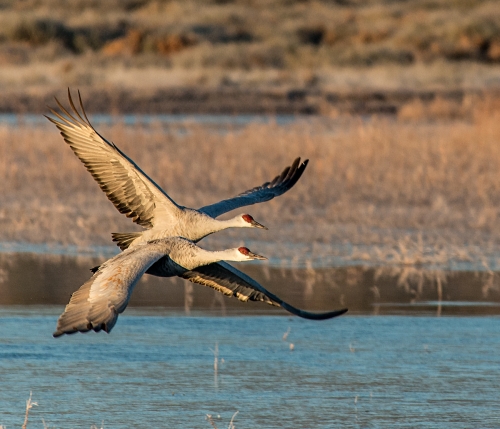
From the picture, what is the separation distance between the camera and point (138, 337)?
7.42 metres

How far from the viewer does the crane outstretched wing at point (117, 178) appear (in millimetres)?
6801

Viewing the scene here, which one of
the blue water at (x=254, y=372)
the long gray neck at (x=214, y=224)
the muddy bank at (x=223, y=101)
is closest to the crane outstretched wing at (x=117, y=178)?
the long gray neck at (x=214, y=224)

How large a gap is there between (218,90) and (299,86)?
2442 millimetres

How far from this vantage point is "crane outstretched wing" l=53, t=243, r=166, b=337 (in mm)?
5246

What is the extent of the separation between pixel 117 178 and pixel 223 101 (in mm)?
20721

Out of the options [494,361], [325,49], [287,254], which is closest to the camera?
[494,361]

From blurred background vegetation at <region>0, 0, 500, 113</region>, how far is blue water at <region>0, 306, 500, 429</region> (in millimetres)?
15942

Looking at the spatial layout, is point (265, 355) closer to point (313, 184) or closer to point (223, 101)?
point (313, 184)

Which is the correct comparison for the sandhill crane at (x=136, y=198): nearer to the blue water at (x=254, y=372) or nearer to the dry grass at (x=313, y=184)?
the blue water at (x=254, y=372)

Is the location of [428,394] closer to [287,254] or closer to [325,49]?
[287,254]

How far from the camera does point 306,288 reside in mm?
8883

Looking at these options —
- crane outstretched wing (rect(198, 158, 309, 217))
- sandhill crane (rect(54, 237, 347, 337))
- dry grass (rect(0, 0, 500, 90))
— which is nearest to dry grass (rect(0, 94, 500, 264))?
crane outstretched wing (rect(198, 158, 309, 217))

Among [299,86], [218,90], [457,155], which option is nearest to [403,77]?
[299,86]

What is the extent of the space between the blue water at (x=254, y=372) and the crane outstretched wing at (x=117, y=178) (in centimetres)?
82
